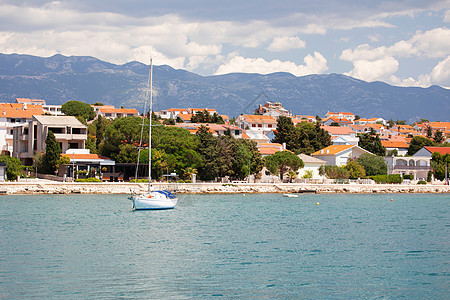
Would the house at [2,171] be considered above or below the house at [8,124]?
below

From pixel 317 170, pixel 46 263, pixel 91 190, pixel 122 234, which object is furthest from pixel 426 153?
pixel 46 263

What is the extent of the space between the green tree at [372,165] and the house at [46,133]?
41868mm

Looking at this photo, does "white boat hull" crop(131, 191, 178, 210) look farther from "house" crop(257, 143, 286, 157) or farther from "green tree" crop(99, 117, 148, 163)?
"house" crop(257, 143, 286, 157)

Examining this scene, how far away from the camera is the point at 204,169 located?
67.6 meters

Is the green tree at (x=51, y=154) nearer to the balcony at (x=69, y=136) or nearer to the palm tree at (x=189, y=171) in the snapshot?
the balcony at (x=69, y=136)

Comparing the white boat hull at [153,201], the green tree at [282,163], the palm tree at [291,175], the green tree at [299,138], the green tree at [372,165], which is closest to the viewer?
the white boat hull at [153,201]

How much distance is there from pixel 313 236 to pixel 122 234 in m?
10.4

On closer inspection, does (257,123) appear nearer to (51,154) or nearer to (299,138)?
(299,138)

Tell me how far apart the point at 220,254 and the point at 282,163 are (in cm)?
5347

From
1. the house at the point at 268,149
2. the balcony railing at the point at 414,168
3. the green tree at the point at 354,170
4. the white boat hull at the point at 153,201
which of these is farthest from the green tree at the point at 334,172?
the white boat hull at the point at 153,201

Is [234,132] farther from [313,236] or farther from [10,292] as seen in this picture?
[10,292]

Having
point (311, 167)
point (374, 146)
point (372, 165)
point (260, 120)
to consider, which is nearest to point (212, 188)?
point (311, 167)

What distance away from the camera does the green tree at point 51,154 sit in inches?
2616

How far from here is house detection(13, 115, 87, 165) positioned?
7125cm
